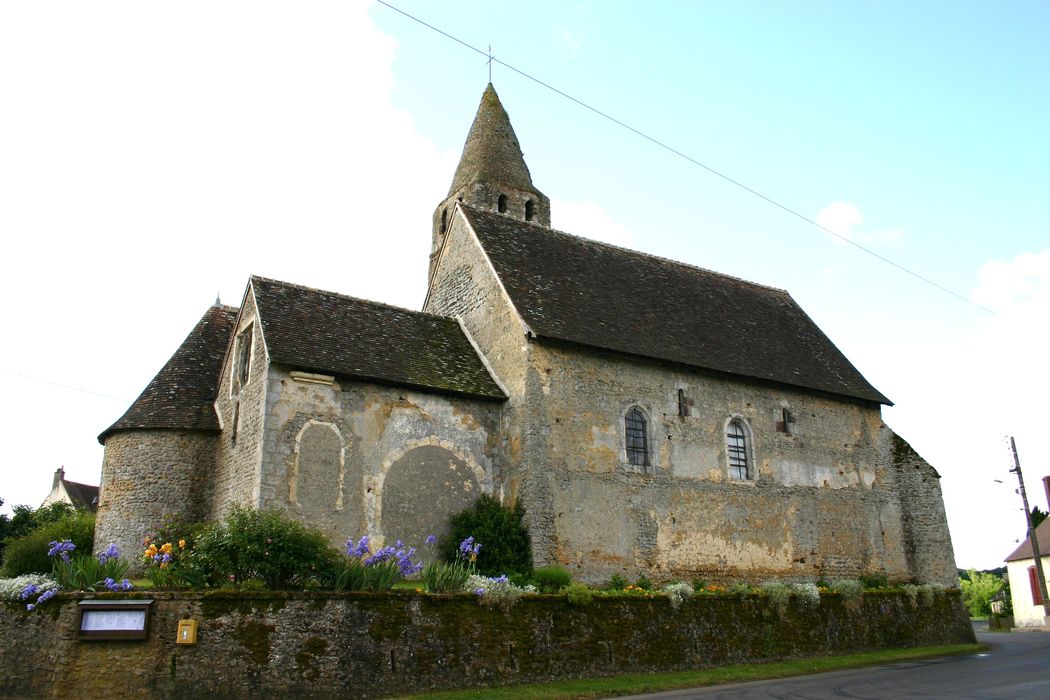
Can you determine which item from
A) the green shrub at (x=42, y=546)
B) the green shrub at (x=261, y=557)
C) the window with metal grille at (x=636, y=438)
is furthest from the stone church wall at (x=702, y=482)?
the green shrub at (x=42, y=546)

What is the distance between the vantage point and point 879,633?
2070cm

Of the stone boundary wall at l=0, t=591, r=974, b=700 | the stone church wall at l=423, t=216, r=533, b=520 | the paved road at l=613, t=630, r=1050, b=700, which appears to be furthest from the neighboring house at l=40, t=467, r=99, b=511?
the paved road at l=613, t=630, r=1050, b=700

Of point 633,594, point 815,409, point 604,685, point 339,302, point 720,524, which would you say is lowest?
point 604,685

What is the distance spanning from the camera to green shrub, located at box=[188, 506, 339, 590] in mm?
13789

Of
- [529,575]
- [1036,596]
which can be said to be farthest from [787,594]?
[1036,596]

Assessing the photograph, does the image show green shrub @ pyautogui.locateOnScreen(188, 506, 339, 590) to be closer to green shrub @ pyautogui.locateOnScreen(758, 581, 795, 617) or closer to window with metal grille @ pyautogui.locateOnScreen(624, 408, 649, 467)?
green shrub @ pyautogui.locateOnScreen(758, 581, 795, 617)

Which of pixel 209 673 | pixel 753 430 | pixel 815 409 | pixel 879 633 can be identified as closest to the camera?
pixel 209 673

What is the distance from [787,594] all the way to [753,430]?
22.0 ft

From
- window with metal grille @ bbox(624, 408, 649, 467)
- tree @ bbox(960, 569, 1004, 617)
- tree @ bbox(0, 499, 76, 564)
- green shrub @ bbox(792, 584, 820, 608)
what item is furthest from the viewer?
tree @ bbox(960, 569, 1004, 617)

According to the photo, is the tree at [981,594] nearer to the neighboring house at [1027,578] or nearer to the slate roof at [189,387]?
the neighboring house at [1027,578]

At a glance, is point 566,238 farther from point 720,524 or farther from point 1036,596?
point 1036,596

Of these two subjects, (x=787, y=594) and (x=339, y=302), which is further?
(x=339, y=302)

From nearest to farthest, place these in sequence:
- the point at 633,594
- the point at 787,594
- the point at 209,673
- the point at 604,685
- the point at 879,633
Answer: the point at 209,673, the point at 604,685, the point at 633,594, the point at 787,594, the point at 879,633

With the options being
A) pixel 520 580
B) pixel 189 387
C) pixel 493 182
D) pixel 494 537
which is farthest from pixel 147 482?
pixel 493 182
